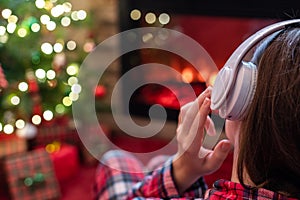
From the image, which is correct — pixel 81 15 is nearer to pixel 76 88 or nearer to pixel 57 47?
pixel 57 47

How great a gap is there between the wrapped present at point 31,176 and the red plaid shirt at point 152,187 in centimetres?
61

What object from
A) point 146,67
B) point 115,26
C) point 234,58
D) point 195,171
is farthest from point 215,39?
point 234,58

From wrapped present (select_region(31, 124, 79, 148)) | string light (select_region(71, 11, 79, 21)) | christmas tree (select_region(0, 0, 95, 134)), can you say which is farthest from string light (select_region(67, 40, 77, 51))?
wrapped present (select_region(31, 124, 79, 148))

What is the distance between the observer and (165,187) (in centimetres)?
103

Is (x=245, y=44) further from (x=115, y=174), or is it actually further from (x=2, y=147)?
(x=2, y=147)

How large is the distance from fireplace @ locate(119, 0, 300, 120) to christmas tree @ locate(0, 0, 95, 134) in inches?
16.5

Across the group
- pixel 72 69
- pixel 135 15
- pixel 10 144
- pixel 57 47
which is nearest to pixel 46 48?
pixel 57 47

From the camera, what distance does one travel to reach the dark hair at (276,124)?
65 cm

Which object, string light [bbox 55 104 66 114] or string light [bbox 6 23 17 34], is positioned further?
string light [bbox 55 104 66 114]

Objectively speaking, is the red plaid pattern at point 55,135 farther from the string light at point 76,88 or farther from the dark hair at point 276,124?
the dark hair at point 276,124

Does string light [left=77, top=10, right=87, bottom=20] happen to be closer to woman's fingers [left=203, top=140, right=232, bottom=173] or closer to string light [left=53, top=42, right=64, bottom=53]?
string light [left=53, top=42, right=64, bottom=53]

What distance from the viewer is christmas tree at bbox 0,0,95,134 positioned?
1681 millimetres

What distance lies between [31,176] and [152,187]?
100 centimetres

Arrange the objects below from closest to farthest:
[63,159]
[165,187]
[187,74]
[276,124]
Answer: [276,124]
[165,187]
[63,159]
[187,74]
